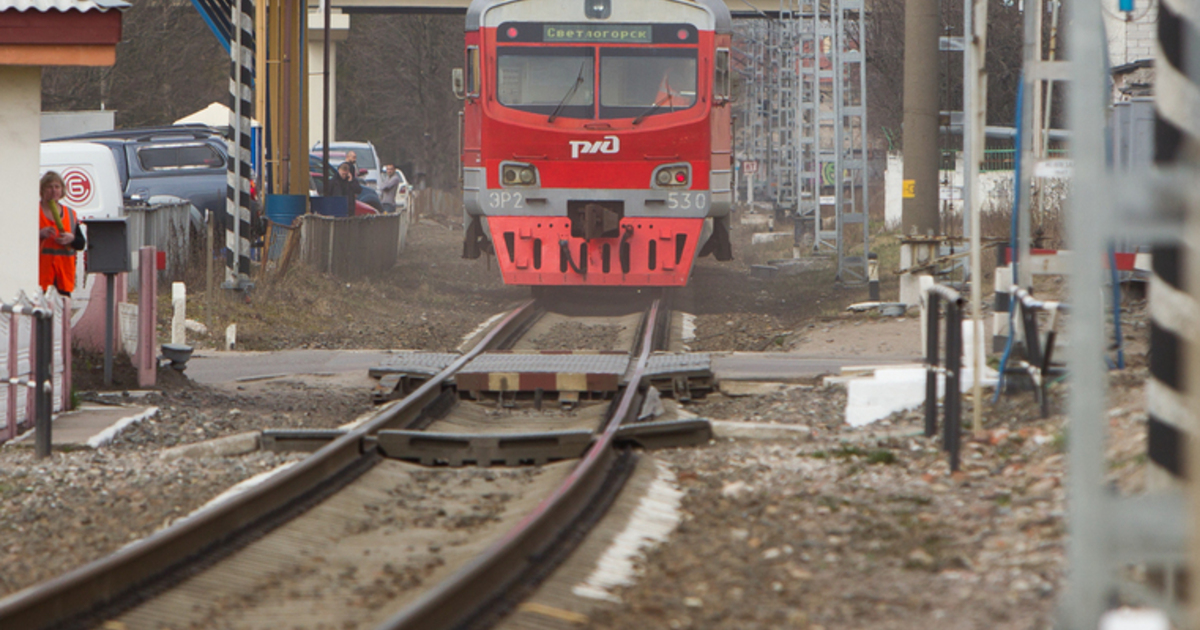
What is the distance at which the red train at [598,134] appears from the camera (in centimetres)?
1630

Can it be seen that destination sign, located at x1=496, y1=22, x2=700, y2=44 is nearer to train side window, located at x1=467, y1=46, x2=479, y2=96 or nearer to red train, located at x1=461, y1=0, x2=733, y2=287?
red train, located at x1=461, y1=0, x2=733, y2=287

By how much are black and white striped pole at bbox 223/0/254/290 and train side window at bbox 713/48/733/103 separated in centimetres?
549

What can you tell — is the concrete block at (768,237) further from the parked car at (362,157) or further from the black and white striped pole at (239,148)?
the black and white striped pole at (239,148)

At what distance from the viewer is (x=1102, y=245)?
3.07 m

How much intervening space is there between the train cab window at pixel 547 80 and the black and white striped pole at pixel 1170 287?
12.9 m

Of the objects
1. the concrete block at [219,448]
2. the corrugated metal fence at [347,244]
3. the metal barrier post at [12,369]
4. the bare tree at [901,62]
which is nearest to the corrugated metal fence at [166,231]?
the corrugated metal fence at [347,244]

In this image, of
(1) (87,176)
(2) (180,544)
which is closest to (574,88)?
(1) (87,176)

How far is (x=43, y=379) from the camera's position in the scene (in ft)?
25.9

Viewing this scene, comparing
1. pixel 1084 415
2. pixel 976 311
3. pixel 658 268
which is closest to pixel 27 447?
pixel 976 311

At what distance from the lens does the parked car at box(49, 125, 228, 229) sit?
21.3 meters

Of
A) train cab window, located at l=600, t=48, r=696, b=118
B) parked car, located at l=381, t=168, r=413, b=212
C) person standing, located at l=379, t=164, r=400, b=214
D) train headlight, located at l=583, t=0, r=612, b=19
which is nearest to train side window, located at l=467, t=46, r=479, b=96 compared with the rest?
train headlight, located at l=583, t=0, r=612, b=19

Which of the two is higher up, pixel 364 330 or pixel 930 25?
pixel 930 25

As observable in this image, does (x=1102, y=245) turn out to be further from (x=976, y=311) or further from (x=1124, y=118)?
(x=1124, y=118)

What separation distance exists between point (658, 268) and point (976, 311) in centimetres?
918
